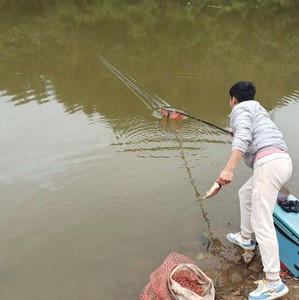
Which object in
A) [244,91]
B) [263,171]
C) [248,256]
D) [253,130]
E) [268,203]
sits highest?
[244,91]

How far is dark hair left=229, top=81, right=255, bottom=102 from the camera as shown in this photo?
11.1 ft

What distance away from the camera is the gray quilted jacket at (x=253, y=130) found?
3113mm

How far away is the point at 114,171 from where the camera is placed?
5695 mm

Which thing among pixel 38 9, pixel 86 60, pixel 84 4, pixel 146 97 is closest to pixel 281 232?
pixel 146 97

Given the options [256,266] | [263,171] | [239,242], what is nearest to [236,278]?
[256,266]

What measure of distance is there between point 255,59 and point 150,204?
9947 millimetres

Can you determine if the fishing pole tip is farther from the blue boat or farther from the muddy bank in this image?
the blue boat

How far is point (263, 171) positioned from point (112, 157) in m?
3.39

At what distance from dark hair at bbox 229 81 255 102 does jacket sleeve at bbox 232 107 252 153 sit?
0.21m

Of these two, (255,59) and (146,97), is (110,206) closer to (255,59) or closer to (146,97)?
(146,97)

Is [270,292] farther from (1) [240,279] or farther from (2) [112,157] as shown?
(2) [112,157]

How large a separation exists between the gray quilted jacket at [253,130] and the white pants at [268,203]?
176 mm

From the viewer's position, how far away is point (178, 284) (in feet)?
9.92

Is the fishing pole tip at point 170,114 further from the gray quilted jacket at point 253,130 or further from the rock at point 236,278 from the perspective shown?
the rock at point 236,278
